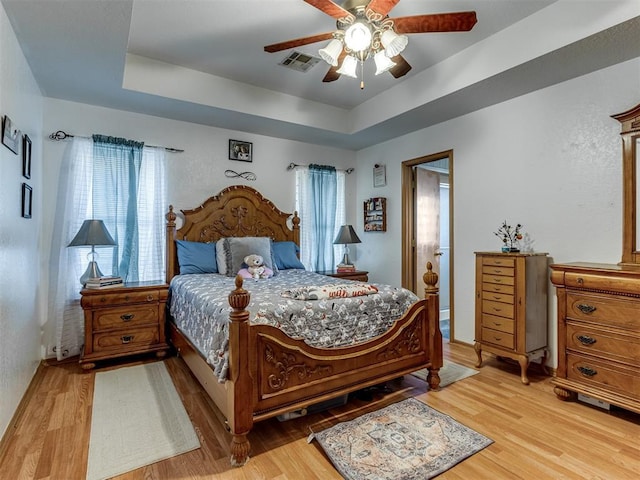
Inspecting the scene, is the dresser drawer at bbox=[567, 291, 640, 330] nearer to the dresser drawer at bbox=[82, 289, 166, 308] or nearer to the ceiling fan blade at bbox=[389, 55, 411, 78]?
the ceiling fan blade at bbox=[389, 55, 411, 78]

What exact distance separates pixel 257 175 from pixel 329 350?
279 centimetres

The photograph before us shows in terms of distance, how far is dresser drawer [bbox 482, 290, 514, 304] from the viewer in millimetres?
2803

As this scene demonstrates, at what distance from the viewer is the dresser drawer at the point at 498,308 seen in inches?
110

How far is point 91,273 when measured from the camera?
3131mm

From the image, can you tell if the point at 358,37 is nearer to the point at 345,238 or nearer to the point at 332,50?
the point at 332,50

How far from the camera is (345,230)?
180 inches

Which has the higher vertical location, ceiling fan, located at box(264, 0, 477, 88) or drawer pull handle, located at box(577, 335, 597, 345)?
ceiling fan, located at box(264, 0, 477, 88)

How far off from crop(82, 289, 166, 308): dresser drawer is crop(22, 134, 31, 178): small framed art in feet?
3.51

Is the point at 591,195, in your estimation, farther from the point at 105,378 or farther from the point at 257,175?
the point at 105,378

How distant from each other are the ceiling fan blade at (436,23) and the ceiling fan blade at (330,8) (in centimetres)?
30

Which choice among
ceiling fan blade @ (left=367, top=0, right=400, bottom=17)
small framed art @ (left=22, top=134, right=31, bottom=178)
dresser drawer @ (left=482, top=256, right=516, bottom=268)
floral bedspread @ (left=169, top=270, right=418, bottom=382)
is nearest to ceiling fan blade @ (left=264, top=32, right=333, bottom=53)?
ceiling fan blade @ (left=367, top=0, right=400, bottom=17)

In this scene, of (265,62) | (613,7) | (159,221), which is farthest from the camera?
(159,221)

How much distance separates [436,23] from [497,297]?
7.04 ft

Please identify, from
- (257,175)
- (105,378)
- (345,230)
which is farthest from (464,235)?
(105,378)
